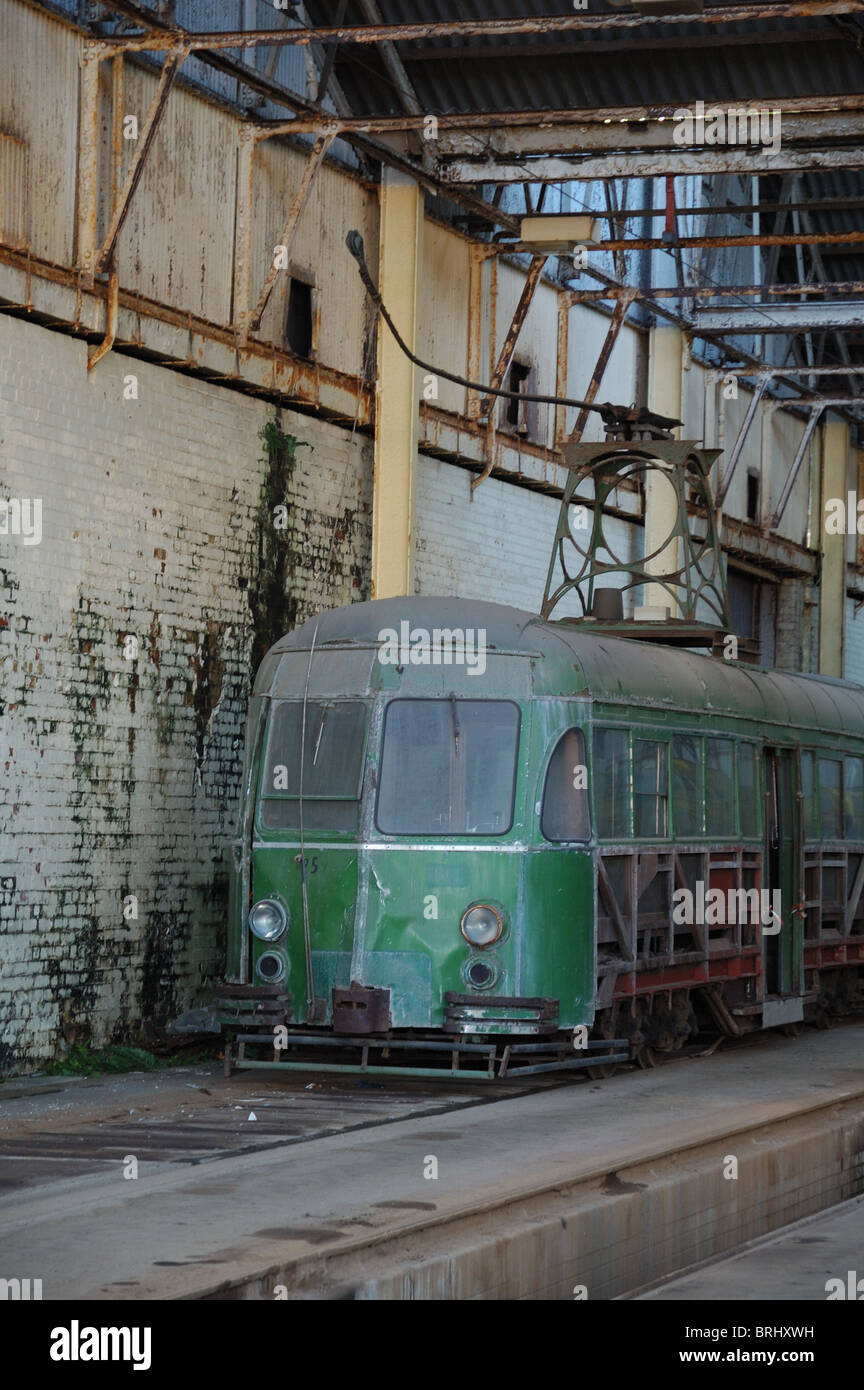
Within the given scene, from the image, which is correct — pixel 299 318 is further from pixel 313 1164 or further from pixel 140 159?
pixel 313 1164

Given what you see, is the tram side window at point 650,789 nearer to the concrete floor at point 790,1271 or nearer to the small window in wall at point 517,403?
the concrete floor at point 790,1271

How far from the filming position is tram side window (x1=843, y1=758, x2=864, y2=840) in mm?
18641

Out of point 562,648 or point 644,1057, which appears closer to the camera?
point 562,648

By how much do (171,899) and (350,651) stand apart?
3098mm

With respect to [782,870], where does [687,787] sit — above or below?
above

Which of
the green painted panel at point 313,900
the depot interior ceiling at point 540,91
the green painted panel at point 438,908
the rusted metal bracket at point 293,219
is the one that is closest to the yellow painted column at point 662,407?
the depot interior ceiling at point 540,91

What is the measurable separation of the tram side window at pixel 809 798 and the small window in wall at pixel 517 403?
18.7 ft

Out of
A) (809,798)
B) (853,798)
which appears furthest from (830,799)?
(853,798)

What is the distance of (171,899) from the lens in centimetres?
1550

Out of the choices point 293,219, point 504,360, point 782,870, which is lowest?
point 782,870

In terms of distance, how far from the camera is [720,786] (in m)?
15.6

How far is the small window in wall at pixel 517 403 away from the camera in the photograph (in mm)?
21719

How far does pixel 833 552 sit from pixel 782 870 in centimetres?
1518
